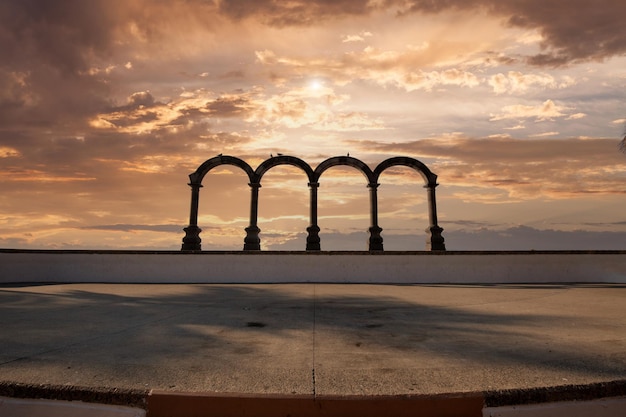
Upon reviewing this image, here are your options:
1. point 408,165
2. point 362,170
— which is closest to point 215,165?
point 362,170

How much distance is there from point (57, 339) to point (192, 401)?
254 cm

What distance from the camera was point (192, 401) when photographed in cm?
238

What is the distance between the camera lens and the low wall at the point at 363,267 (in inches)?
475

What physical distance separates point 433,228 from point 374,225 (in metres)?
2.04

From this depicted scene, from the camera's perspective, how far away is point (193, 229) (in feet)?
42.5

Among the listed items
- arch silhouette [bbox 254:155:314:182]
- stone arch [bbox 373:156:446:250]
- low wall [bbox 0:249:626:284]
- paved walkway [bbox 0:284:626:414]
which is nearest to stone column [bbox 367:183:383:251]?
stone arch [bbox 373:156:446:250]

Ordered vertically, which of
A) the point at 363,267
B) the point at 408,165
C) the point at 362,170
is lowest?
the point at 363,267

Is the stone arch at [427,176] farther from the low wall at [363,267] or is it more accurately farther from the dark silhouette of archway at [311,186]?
the low wall at [363,267]

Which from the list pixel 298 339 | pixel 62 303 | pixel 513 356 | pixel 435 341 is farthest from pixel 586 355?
pixel 62 303

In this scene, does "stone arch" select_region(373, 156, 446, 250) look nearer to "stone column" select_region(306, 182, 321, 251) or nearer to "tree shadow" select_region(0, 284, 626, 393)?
"stone column" select_region(306, 182, 321, 251)

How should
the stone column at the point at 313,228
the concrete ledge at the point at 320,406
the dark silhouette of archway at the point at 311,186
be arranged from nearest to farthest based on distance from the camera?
1. the concrete ledge at the point at 320,406
2. the stone column at the point at 313,228
3. the dark silhouette of archway at the point at 311,186

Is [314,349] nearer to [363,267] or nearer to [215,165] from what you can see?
[363,267]

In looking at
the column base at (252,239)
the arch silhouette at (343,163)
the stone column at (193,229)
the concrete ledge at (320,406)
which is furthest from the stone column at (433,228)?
the concrete ledge at (320,406)

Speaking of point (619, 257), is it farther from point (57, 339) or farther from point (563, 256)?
point (57, 339)
